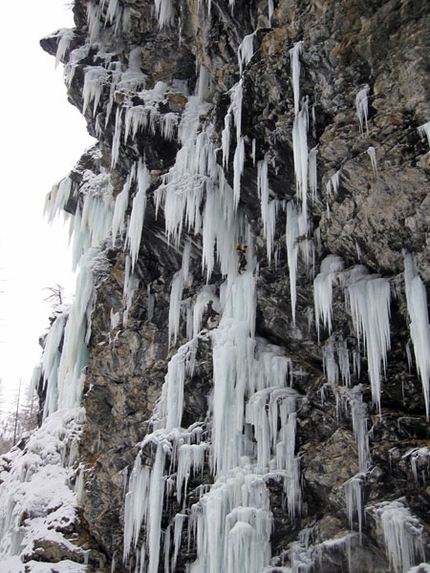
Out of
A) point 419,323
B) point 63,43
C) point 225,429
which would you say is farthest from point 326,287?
point 63,43

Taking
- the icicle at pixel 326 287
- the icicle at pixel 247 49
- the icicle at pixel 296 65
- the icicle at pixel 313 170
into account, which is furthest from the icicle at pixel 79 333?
the icicle at pixel 296 65

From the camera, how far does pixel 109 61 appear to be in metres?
13.7

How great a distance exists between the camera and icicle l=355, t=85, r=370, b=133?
789 centimetres

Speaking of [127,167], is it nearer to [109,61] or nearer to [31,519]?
[109,61]

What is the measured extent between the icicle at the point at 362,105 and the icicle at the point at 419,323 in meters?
2.35

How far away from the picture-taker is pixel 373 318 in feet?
26.3

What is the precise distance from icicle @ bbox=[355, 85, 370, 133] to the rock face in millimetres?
29

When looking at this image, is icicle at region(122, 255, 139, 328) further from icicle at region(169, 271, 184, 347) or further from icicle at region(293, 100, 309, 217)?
icicle at region(293, 100, 309, 217)

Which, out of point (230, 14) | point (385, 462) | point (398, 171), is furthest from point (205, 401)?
point (230, 14)

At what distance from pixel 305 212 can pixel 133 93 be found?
21.0 ft

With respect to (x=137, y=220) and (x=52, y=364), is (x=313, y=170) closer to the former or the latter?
(x=137, y=220)

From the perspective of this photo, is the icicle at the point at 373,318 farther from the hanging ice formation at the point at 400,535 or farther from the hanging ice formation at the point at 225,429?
the hanging ice formation at the point at 225,429

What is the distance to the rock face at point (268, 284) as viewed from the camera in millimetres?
7605

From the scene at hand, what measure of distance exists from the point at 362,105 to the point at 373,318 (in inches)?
129
